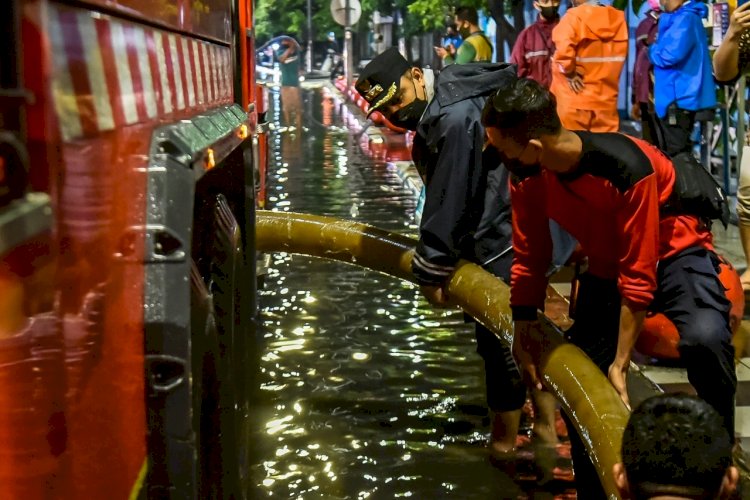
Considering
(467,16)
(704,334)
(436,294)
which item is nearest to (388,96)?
(436,294)

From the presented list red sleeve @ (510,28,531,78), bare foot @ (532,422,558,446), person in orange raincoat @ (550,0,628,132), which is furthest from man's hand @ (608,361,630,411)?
red sleeve @ (510,28,531,78)

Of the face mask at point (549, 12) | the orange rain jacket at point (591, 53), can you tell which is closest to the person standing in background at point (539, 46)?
the face mask at point (549, 12)

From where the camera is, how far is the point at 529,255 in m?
3.79

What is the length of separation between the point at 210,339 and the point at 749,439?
2907 mm

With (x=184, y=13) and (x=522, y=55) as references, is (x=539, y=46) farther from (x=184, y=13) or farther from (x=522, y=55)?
(x=184, y=13)

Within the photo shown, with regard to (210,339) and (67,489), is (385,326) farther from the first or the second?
(67,489)

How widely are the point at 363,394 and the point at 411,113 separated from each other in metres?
1.75

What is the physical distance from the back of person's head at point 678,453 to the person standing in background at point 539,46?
29.2 ft

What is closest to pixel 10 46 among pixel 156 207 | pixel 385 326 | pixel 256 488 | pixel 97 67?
pixel 97 67

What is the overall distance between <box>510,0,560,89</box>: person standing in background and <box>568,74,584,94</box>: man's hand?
6.79 ft

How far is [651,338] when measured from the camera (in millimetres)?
4812

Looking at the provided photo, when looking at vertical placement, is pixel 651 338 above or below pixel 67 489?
below

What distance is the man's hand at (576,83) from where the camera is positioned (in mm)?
8695

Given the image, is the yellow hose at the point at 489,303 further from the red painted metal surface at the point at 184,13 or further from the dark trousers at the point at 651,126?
the dark trousers at the point at 651,126
